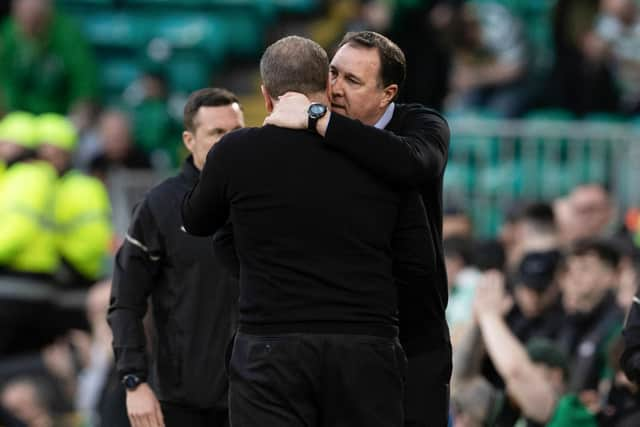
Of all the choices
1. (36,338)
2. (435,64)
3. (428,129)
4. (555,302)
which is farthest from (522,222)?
(428,129)

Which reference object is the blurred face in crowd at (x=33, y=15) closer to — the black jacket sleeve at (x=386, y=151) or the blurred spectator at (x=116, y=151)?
the blurred spectator at (x=116, y=151)

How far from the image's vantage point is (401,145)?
5.22 meters

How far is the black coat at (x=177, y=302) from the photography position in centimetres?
639

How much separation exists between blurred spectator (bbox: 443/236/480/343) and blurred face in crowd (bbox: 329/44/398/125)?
350 centimetres

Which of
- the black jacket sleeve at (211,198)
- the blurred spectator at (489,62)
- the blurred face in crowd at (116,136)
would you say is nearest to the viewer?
the black jacket sleeve at (211,198)

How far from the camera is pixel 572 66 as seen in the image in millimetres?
13078

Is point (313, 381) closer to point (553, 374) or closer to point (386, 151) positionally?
point (386, 151)

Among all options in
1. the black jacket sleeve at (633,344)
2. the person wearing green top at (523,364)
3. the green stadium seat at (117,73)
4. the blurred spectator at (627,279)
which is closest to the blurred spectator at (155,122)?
the green stadium seat at (117,73)

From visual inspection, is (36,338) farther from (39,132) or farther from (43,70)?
(43,70)

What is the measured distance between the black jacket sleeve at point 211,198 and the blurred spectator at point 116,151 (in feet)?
27.4

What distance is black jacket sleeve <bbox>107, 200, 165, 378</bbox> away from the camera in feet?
20.7

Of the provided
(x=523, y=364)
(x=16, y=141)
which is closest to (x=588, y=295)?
(x=523, y=364)

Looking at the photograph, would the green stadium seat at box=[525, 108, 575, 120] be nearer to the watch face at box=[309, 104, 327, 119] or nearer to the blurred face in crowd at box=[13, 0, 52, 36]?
the blurred face in crowd at box=[13, 0, 52, 36]

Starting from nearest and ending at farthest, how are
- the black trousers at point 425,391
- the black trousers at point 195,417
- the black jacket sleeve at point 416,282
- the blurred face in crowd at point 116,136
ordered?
1. the black jacket sleeve at point 416,282
2. the black trousers at point 425,391
3. the black trousers at point 195,417
4. the blurred face in crowd at point 116,136
